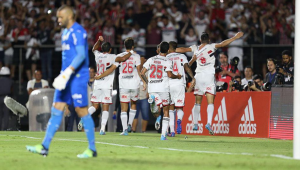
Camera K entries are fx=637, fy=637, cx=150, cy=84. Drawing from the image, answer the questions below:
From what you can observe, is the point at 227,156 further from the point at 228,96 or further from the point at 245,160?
the point at 228,96

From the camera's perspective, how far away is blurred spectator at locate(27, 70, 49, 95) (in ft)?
74.1

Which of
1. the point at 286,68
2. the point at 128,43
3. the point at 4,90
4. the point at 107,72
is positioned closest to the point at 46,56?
the point at 4,90

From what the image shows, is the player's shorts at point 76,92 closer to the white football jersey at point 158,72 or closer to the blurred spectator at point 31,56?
the white football jersey at point 158,72

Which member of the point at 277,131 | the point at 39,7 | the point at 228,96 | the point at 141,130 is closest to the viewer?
the point at 277,131

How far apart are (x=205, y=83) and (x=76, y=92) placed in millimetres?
8125

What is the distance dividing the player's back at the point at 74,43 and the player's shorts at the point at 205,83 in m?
7.79

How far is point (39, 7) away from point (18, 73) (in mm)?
3327

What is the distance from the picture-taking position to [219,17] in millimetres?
24844

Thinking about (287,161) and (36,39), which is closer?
(287,161)

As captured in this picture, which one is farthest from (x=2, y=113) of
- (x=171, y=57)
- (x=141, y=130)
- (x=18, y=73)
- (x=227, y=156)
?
(x=227, y=156)

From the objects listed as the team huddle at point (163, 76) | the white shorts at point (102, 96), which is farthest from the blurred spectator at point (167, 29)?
the white shorts at point (102, 96)

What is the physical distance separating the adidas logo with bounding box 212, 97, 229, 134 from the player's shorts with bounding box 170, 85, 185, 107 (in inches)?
77.2

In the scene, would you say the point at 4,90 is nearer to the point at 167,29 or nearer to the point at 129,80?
the point at 129,80

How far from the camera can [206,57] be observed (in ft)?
55.2
